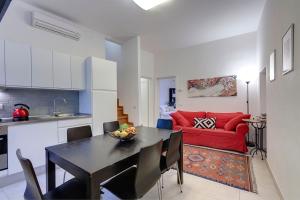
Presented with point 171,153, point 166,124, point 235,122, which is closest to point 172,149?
point 171,153

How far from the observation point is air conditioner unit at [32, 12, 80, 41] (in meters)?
2.97

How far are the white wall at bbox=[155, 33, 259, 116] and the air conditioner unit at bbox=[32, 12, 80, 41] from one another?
3298 mm

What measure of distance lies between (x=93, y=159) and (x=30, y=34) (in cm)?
292

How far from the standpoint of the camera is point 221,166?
291 centimetres

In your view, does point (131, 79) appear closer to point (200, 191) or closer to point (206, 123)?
point (206, 123)

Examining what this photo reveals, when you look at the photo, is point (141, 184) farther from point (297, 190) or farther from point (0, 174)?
point (0, 174)

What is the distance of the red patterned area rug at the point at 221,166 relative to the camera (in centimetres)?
238

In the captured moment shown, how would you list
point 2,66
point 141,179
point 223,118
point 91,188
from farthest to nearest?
1. point 223,118
2. point 2,66
3. point 141,179
4. point 91,188

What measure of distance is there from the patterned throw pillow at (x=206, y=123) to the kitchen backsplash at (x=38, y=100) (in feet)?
10.2

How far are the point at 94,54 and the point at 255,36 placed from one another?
4.20m

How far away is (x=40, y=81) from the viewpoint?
2.90 metres

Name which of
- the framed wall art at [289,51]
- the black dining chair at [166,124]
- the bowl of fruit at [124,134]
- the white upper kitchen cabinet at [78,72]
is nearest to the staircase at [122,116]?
the white upper kitchen cabinet at [78,72]

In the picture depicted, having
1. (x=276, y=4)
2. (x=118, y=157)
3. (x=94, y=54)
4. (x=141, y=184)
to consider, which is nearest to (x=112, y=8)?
(x=94, y=54)

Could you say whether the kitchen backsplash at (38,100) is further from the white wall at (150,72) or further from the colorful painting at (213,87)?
the colorful painting at (213,87)
